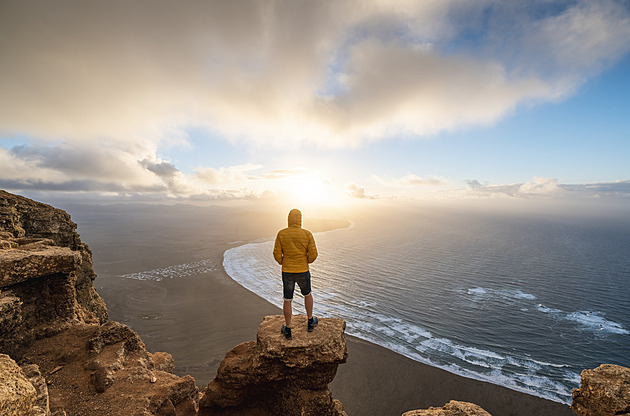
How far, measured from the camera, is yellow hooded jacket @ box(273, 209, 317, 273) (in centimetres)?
705

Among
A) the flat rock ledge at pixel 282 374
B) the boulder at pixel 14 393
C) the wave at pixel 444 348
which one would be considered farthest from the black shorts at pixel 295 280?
the wave at pixel 444 348

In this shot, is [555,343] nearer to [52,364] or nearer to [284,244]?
[284,244]

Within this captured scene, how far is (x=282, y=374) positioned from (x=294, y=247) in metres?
4.23

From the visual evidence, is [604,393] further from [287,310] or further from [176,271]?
[176,271]

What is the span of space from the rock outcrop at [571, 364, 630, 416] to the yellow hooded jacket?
7.05 metres

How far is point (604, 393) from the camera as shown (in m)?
5.49

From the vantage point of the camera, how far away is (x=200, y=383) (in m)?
18.1

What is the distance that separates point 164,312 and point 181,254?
3179 cm

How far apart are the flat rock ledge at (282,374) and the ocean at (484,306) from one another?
55.7 feet

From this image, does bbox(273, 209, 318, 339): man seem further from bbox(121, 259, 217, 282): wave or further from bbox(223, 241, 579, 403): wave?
bbox(121, 259, 217, 282): wave

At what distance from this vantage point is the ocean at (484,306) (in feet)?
67.7

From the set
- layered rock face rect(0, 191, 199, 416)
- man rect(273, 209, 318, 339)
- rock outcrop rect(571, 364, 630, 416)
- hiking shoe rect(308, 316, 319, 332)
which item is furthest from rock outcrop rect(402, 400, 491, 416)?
layered rock face rect(0, 191, 199, 416)

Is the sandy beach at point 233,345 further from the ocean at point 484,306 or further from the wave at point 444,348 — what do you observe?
the ocean at point 484,306

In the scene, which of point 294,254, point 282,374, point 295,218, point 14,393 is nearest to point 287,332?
point 282,374
